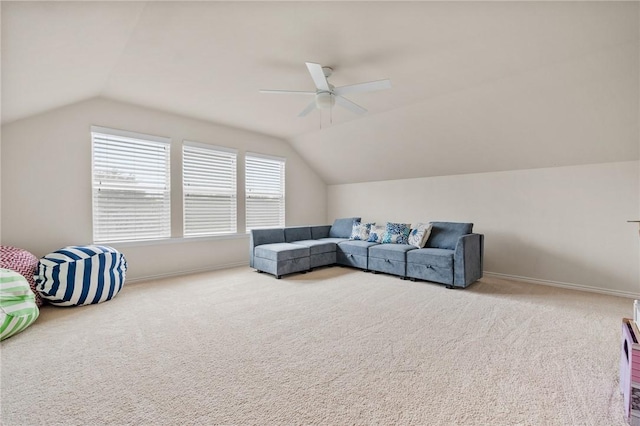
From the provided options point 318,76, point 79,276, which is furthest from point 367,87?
→ point 79,276

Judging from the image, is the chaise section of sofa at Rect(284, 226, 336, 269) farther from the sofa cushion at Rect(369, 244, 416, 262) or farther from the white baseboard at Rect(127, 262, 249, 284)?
the white baseboard at Rect(127, 262, 249, 284)

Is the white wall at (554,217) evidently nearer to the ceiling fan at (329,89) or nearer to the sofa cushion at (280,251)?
the sofa cushion at (280,251)

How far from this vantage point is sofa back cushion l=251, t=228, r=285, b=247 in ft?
16.7

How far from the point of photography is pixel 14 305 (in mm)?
2496

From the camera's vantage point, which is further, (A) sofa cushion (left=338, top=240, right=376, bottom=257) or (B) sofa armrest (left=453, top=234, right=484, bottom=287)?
(A) sofa cushion (left=338, top=240, right=376, bottom=257)

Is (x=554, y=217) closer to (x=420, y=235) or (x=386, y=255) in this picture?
(x=420, y=235)

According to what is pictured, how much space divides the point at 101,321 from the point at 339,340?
2432 mm

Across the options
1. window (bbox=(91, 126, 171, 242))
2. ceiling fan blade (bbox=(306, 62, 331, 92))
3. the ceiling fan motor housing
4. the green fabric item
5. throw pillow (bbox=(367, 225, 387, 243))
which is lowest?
the green fabric item

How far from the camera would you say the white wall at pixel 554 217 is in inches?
149


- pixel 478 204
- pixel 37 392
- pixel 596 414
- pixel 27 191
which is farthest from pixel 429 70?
pixel 27 191

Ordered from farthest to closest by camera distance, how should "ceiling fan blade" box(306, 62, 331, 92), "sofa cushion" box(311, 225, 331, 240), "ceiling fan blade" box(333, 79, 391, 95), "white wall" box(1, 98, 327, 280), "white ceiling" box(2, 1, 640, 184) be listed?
"sofa cushion" box(311, 225, 331, 240)
"white wall" box(1, 98, 327, 280)
"ceiling fan blade" box(333, 79, 391, 95)
"ceiling fan blade" box(306, 62, 331, 92)
"white ceiling" box(2, 1, 640, 184)

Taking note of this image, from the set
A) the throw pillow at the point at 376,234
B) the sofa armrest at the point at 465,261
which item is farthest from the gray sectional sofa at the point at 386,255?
the throw pillow at the point at 376,234

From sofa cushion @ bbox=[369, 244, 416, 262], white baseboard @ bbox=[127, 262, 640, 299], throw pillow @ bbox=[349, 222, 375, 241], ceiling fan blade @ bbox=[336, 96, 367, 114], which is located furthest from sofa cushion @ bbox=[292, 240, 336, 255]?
ceiling fan blade @ bbox=[336, 96, 367, 114]

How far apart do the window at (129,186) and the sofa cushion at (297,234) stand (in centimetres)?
207
